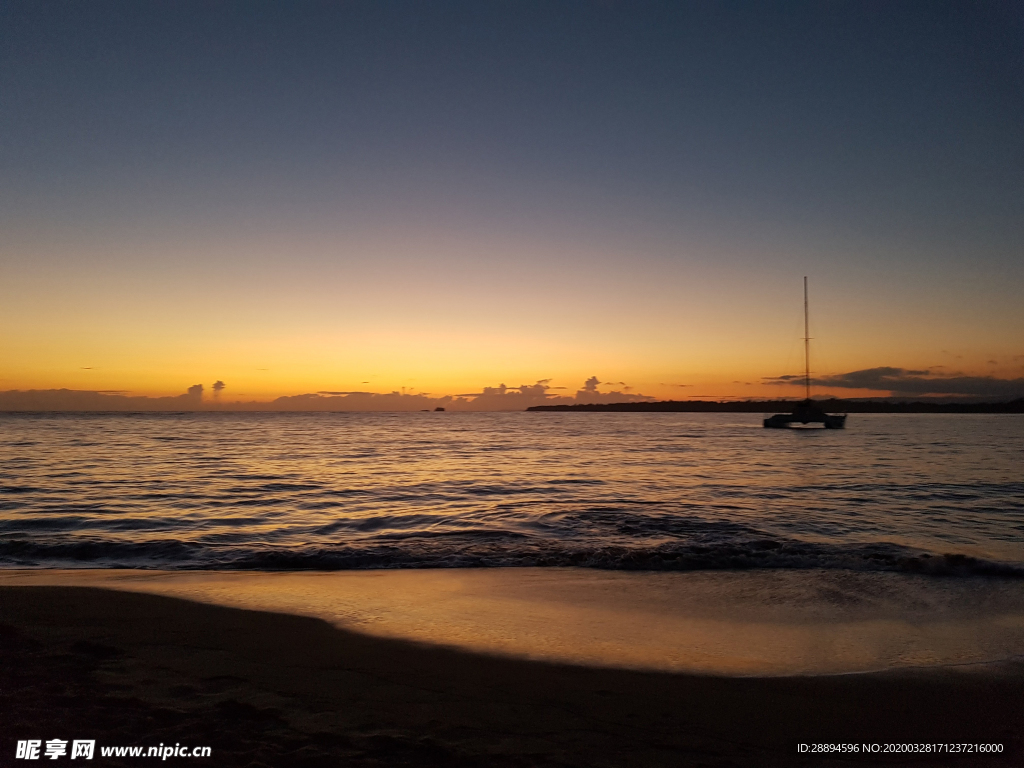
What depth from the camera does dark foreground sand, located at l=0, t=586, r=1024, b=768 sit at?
4.57 m

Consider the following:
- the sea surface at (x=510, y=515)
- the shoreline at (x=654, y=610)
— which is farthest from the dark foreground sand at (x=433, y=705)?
the sea surface at (x=510, y=515)

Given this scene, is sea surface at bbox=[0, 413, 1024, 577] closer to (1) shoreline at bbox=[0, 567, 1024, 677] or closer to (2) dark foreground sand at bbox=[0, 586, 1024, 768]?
(1) shoreline at bbox=[0, 567, 1024, 677]

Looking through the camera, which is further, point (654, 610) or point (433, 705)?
point (654, 610)

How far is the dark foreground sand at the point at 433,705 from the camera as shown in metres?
4.57

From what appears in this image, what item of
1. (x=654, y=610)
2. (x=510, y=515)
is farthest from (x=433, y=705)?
(x=510, y=515)

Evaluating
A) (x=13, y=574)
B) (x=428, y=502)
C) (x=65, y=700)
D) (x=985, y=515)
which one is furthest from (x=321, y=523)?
(x=985, y=515)

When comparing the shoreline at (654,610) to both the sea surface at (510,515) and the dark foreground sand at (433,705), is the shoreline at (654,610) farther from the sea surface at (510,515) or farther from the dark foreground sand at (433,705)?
the sea surface at (510,515)

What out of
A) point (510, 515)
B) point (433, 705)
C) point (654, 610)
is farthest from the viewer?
point (510, 515)

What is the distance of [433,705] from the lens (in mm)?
5375

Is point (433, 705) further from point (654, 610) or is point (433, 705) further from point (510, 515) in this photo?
point (510, 515)

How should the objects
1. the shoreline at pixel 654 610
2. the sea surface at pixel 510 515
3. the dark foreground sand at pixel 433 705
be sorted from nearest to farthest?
the dark foreground sand at pixel 433 705, the shoreline at pixel 654 610, the sea surface at pixel 510 515

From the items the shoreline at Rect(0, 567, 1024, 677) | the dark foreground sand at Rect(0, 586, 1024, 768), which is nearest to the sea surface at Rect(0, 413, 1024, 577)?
the shoreline at Rect(0, 567, 1024, 677)

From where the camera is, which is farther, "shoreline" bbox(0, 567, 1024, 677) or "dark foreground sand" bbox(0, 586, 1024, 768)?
"shoreline" bbox(0, 567, 1024, 677)

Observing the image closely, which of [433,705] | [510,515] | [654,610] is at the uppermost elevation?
[433,705]
